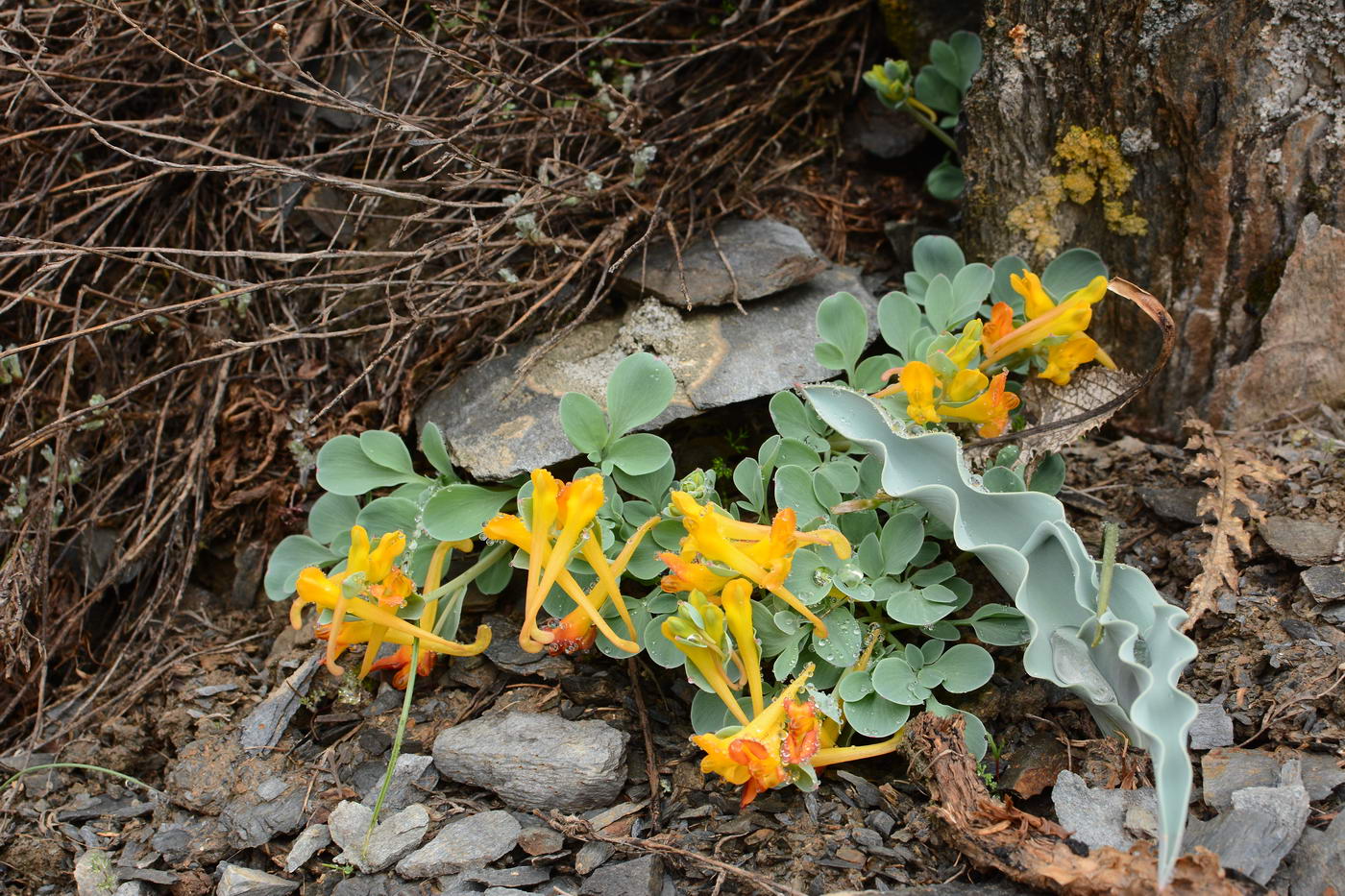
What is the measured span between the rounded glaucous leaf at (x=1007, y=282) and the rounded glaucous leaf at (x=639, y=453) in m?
0.88

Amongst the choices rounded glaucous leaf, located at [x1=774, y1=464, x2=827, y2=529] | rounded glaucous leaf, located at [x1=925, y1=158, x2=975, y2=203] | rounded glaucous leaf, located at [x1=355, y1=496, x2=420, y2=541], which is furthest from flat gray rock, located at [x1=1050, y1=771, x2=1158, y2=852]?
rounded glaucous leaf, located at [x1=925, y1=158, x2=975, y2=203]

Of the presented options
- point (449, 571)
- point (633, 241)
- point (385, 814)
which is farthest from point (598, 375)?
point (385, 814)

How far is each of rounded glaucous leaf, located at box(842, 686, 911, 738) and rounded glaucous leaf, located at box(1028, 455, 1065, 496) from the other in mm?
576

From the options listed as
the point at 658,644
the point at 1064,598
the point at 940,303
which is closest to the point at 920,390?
the point at 940,303

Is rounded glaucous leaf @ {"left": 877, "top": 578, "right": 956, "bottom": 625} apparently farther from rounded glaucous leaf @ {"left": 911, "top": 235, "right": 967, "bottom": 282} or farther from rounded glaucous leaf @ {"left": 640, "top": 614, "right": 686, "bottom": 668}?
rounded glaucous leaf @ {"left": 911, "top": 235, "right": 967, "bottom": 282}

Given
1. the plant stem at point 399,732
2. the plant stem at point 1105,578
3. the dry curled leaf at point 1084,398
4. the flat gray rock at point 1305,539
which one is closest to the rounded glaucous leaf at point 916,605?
the plant stem at point 1105,578

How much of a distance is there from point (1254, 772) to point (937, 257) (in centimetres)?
125

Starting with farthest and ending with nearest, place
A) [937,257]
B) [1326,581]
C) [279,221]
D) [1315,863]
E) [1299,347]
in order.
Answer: [279,221] < [937,257] < [1299,347] < [1326,581] < [1315,863]

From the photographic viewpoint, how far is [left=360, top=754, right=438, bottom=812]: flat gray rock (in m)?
1.88

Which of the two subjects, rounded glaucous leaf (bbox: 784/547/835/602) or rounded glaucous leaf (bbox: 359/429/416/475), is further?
rounded glaucous leaf (bbox: 359/429/416/475)

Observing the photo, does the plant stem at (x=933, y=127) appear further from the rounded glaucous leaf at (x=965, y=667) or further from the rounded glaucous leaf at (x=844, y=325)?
the rounded glaucous leaf at (x=965, y=667)

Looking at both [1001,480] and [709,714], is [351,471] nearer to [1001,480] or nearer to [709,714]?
[709,714]

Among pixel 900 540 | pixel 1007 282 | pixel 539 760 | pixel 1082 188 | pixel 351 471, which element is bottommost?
pixel 539 760

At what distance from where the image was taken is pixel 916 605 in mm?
1821
